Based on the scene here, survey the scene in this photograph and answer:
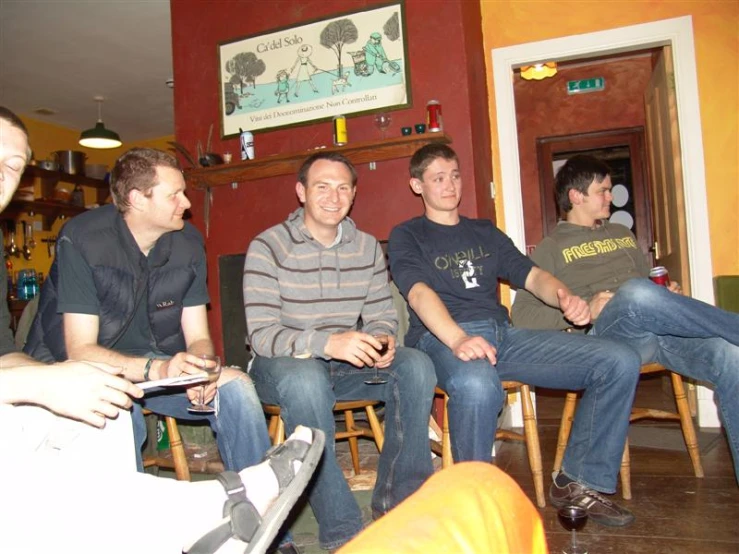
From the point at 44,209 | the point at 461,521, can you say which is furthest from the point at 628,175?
the point at 461,521

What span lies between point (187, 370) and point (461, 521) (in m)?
1.08

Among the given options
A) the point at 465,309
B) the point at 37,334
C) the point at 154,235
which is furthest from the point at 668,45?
the point at 37,334

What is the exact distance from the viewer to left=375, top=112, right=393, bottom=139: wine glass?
122 inches

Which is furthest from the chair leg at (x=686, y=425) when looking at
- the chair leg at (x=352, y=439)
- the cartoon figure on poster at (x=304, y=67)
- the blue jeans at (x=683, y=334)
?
the cartoon figure on poster at (x=304, y=67)

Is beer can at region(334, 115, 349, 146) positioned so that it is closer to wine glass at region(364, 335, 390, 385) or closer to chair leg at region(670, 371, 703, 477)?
wine glass at region(364, 335, 390, 385)

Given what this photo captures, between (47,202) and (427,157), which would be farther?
(47,202)

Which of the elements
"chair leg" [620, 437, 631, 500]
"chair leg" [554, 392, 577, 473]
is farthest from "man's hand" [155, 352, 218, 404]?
"chair leg" [620, 437, 631, 500]

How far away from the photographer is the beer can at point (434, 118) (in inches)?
115

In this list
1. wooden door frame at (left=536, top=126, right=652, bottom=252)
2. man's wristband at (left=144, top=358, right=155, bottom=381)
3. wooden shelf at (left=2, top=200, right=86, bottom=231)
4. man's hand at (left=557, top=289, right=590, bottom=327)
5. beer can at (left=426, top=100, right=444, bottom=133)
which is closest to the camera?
man's wristband at (left=144, top=358, right=155, bottom=381)

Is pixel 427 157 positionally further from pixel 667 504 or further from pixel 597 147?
pixel 597 147

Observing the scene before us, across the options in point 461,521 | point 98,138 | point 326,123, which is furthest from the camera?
point 98,138

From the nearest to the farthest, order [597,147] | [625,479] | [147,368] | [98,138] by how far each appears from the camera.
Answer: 1. [147,368]
2. [625,479]
3. [98,138]
4. [597,147]

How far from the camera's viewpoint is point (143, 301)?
6.32 feet

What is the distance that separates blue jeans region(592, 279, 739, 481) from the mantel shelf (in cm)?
128
